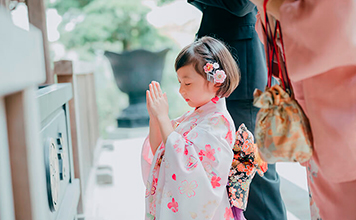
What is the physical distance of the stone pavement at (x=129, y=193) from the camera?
2.34m

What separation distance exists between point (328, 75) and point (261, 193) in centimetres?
111

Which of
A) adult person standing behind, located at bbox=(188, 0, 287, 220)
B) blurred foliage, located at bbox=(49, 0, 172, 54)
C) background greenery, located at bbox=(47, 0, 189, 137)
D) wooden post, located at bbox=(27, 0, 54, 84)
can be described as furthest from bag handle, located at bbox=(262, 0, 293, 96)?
blurred foliage, located at bbox=(49, 0, 172, 54)

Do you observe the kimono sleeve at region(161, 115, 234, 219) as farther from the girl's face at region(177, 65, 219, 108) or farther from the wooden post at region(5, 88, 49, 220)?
the wooden post at region(5, 88, 49, 220)

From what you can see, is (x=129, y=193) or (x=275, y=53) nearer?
(x=275, y=53)

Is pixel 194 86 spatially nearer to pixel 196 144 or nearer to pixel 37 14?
pixel 196 144

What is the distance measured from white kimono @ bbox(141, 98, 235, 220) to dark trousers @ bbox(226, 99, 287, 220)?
415 millimetres

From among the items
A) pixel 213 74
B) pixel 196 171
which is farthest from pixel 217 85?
pixel 196 171

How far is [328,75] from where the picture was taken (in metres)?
0.75

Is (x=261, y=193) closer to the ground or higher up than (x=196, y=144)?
closer to the ground

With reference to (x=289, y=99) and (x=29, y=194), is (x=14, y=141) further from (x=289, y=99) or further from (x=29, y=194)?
(x=289, y=99)

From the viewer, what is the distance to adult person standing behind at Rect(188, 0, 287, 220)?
1.73 metres

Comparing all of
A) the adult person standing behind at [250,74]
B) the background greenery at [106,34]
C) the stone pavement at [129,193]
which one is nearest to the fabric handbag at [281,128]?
the adult person standing behind at [250,74]

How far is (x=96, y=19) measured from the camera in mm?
7152

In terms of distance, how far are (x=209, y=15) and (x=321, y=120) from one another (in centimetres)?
117
